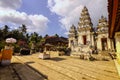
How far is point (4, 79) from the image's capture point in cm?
553

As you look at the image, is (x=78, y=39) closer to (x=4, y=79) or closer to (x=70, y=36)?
(x=70, y=36)

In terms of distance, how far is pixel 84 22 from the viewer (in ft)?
99.7

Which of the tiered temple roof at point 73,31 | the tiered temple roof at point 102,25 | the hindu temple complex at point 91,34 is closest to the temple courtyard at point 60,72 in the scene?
the hindu temple complex at point 91,34

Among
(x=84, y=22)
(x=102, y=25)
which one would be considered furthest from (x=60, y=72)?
(x=84, y=22)

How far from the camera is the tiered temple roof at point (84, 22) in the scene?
97.6ft

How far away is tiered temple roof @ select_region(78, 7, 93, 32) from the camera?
29734 millimetres

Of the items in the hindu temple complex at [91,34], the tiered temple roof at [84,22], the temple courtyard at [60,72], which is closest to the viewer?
the temple courtyard at [60,72]

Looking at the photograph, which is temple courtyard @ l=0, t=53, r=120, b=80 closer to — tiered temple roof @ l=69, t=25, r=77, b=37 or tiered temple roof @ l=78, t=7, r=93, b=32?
tiered temple roof @ l=78, t=7, r=93, b=32

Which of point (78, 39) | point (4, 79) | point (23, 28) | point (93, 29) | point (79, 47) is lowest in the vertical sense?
point (4, 79)

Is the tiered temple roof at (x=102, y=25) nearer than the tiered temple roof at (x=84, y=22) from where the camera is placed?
Yes

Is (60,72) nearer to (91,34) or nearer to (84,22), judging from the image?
(91,34)

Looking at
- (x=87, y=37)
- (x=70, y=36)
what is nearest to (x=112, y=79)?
(x=87, y=37)

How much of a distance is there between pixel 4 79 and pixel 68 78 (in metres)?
2.60

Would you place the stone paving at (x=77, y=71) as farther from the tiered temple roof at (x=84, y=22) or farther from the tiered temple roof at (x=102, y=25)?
the tiered temple roof at (x=84, y=22)
